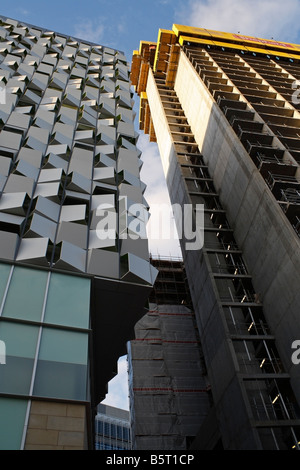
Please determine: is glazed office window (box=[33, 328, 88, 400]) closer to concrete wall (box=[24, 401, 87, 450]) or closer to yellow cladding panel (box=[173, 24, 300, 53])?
concrete wall (box=[24, 401, 87, 450])

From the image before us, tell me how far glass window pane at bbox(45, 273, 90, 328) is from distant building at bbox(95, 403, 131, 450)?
71.7 metres

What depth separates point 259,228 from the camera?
70.4 ft

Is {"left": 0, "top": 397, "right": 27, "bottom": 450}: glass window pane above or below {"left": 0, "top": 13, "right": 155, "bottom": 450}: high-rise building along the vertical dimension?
below

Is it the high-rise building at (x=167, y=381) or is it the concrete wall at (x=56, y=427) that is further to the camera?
the high-rise building at (x=167, y=381)

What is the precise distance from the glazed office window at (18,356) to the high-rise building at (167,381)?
15963 mm

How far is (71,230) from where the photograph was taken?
1370 centimetres

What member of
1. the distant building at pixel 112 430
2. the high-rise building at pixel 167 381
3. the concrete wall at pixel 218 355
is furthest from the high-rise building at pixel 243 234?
the distant building at pixel 112 430

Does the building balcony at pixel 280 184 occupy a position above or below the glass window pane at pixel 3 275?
above

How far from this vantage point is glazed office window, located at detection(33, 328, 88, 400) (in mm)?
9258

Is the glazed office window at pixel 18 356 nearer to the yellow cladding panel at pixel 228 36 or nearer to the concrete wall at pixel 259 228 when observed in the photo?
the concrete wall at pixel 259 228

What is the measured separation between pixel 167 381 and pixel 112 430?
63.2 metres

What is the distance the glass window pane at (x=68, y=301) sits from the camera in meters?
11.0

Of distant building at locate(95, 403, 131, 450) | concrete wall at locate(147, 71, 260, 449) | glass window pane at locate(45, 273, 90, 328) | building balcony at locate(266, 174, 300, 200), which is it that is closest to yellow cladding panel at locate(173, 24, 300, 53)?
concrete wall at locate(147, 71, 260, 449)

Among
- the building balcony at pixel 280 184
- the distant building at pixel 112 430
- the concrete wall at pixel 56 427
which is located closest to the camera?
the concrete wall at pixel 56 427
